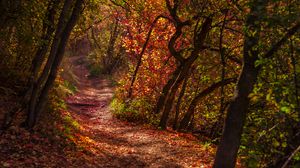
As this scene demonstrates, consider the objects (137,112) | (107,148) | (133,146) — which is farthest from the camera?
(137,112)

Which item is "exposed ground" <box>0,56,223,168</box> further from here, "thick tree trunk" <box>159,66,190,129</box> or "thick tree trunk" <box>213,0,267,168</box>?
"thick tree trunk" <box>213,0,267,168</box>

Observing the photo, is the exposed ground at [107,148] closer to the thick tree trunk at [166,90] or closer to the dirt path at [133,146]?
the dirt path at [133,146]

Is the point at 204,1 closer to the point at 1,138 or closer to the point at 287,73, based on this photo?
the point at 287,73

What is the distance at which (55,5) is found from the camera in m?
14.4

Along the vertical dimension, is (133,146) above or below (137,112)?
below

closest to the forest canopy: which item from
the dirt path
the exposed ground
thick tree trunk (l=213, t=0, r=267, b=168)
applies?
thick tree trunk (l=213, t=0, r=267, b=168)

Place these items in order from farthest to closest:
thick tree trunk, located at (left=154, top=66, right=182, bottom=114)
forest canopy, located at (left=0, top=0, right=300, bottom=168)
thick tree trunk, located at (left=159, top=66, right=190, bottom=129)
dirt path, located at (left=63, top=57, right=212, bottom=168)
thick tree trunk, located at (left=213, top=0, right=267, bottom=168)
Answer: thick tree trunk, located at (left=154, top=66, right=182, bottom=114), thick tree trunk, located at (left=159, top=66, right=190, bottom=129), dirt path, located at (left=63, top=57, right=212, bottom=168), thick tree trunk, located at (left=213, top=0, right=267, bottom=168), forest canopy, located at (left=0, top=0, right=300, bottom=168)

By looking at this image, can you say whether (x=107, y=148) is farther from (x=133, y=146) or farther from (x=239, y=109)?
(x=239, y=109)

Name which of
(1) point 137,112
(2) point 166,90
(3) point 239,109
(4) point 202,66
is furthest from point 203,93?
(3) point 239,109

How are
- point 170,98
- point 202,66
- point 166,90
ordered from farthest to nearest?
point 166,90 < point 170,98 < point 202,66

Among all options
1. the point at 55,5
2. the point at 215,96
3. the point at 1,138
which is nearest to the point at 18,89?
the point at 55,5

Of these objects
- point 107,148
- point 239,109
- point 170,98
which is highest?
point 239,109

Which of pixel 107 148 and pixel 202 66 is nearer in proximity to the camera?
pixel 107 148

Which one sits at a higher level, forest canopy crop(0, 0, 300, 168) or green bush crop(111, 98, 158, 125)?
forest canopy crop(0, 0, 300, 168)
